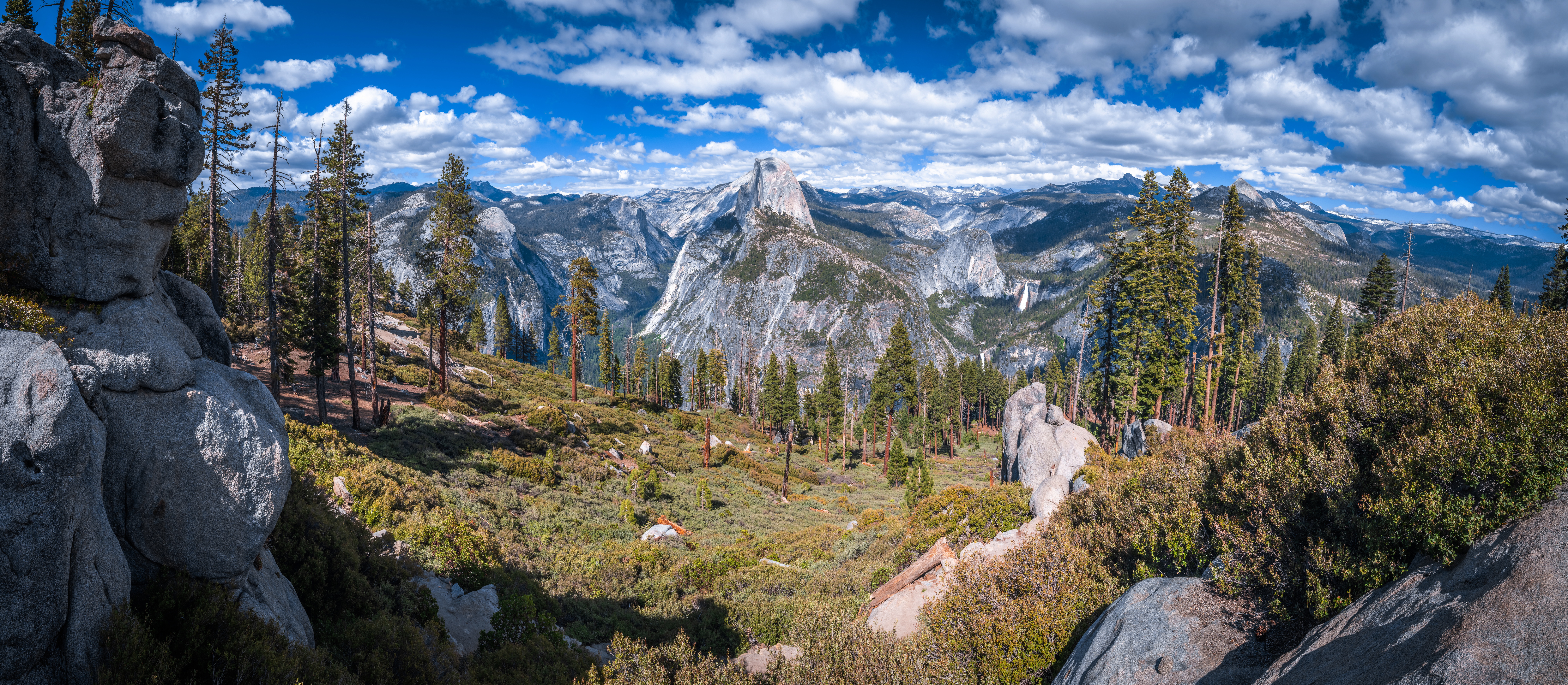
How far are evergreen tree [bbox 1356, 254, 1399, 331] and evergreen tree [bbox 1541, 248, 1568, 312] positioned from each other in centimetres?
787

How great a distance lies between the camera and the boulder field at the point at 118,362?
15.9ft

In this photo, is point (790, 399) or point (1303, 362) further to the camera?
point (1303, 362)

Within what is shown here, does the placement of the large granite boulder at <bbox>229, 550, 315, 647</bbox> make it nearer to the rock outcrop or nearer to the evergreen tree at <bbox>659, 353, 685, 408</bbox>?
the rock outcrop

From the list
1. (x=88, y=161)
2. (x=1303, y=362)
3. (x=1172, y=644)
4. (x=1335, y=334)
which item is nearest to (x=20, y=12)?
(x=88, y=161)

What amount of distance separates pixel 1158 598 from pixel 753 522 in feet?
68.6

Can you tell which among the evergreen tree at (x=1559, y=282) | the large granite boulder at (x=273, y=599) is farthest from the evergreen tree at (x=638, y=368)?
the evergreen tree at (x=1559, y=282)

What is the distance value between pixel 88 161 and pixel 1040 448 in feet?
85.1

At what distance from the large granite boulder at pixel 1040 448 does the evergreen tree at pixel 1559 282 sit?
2577 centimetres

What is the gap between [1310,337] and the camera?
72938 millimetres

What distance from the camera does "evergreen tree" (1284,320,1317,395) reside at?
215 ft

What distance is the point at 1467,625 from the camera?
162 inches

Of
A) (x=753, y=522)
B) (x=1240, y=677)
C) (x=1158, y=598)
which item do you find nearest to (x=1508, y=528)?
(x=1240, y=677)

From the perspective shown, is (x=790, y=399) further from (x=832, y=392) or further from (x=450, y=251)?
(x=450, y=251)

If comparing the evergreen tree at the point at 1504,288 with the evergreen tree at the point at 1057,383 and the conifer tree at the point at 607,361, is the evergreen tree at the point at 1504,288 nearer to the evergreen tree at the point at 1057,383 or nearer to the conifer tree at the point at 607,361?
the evergreen tree at the point at 1057,383
